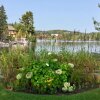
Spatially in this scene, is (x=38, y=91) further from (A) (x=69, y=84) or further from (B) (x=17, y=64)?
(B) (x=17, y=64)

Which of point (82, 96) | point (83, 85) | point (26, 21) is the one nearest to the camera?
point (82, 96)

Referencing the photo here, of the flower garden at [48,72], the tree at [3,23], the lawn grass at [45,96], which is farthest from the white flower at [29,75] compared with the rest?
the tree at [3,23]

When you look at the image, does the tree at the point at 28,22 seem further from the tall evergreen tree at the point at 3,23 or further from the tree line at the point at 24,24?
the tall evergreen tree at the point at 3,23

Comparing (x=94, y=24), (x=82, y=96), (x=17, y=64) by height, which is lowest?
(x=82, y=96)

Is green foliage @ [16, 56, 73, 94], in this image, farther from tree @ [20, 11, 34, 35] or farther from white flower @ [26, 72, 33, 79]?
tree @ [20, 11, 34, 35]

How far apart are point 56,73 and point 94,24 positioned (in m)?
19.3

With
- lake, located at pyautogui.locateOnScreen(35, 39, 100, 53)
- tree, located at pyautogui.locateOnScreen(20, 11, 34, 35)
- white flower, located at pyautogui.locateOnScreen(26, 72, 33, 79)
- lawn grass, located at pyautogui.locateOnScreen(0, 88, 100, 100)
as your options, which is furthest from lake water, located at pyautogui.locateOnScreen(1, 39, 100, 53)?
tree, located at pyautogui.locateOnScreen(20, 11, 34, 35)

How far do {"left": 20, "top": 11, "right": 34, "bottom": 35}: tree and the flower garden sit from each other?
306ft

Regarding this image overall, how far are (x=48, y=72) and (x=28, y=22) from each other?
323ft

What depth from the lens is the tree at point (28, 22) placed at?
104 metres

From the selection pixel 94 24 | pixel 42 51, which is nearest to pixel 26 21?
pixel 94 24

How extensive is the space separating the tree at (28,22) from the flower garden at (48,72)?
93246 mm


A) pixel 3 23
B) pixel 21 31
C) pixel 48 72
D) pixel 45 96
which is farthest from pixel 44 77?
pixel 21 31

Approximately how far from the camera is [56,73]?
8.57m
